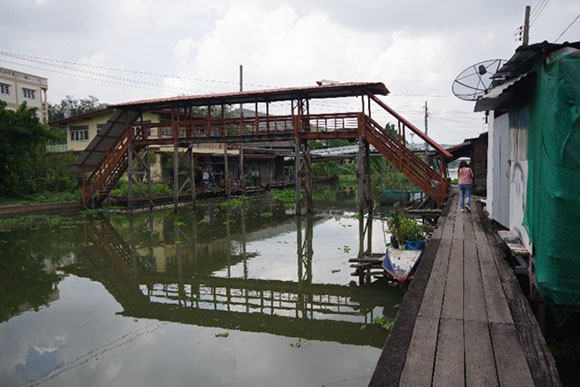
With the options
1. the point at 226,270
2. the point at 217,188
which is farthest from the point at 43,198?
the point at 226,270

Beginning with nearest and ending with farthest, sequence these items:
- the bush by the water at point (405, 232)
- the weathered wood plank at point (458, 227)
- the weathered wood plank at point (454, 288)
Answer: the weathered wood plank at point (454, 288)
the bush by the water at point (405, 232)
the weathered wood plank at point (458, 227)

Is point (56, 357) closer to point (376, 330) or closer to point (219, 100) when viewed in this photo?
point (376, 330)

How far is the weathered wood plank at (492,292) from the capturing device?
14.2ft

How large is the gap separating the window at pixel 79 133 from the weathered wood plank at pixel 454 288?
34.5 metres

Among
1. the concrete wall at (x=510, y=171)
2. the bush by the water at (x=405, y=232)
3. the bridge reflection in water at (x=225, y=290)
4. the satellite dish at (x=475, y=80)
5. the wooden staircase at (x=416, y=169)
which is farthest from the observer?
the wooden staircase at (x=416, y=169)

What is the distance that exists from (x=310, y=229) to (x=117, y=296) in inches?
346

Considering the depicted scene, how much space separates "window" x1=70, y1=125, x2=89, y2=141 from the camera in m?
34.7

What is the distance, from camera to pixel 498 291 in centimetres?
510

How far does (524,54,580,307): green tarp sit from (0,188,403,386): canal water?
2.44 m

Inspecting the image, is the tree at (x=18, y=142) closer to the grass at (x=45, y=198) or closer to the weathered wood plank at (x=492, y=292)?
the grass at (x=45, y=198)

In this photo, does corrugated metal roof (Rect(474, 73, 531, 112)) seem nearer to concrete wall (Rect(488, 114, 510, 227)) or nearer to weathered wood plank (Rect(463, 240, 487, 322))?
concrete wall (Rect(488, 114, 510, 227))

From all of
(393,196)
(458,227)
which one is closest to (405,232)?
(458,227)

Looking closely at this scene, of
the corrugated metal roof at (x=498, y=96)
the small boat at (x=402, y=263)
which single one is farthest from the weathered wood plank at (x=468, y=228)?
the corrugated metal roof at (x=498, y=96)

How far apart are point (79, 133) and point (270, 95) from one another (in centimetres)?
2311
